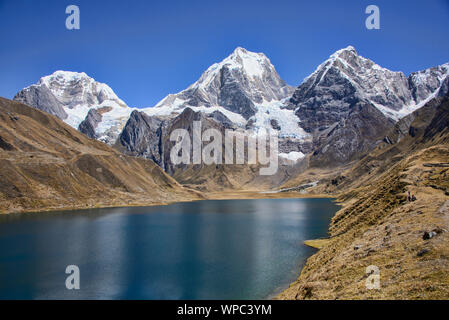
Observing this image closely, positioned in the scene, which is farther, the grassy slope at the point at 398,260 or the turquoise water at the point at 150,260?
the turquoise water at the point at 150,260

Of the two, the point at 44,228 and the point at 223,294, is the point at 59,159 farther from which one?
the point at 223,294

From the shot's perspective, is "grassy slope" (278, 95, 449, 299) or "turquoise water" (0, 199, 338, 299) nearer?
"grassy slope" (278, 95, 449, 299)

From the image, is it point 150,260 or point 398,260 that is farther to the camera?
point 150,260

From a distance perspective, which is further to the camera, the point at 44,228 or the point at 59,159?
the point at 59,159

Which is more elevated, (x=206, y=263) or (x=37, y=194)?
(x=37, y=194)

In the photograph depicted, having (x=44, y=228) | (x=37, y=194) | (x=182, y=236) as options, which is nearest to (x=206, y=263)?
(x=182, y=236)

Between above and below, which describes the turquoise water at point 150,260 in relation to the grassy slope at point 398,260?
below

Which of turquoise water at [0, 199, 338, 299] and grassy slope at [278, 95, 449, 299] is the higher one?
grassy slope at [278, 95, 449, 299]
